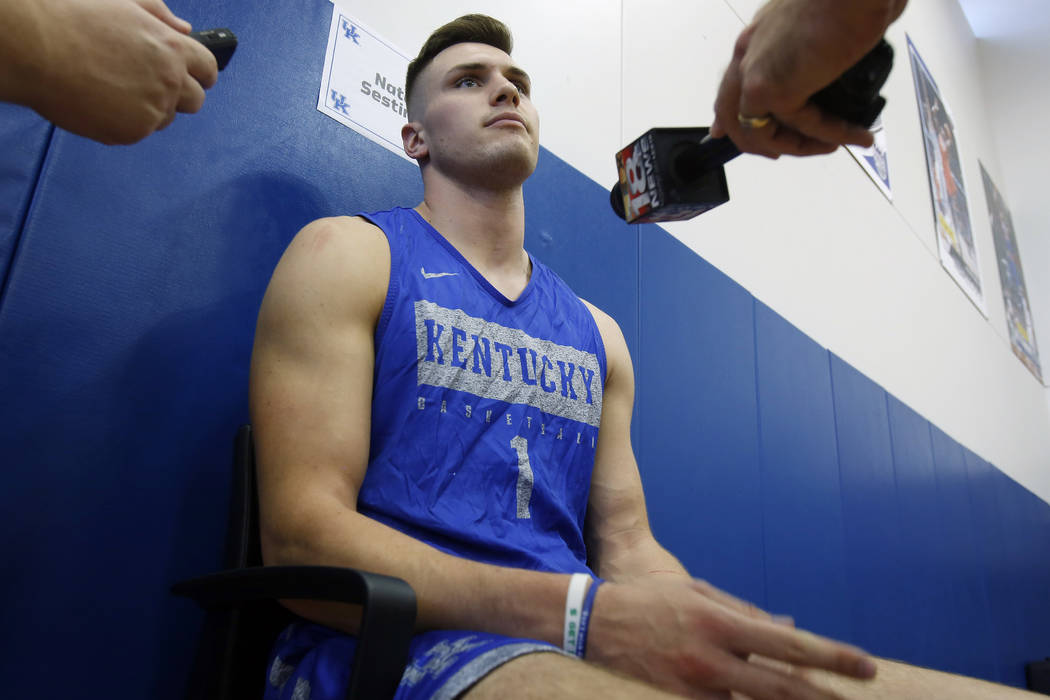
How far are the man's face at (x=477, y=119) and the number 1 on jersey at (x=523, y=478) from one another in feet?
1.52

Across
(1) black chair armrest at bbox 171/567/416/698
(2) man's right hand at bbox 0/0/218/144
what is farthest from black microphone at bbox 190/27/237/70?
(1) black chair armrest at bbox 171/567/416/698

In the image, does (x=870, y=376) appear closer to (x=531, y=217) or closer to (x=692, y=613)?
(x=531, y=217)

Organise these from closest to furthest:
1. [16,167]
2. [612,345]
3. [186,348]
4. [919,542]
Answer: [16,167] < [186,348] < [612,345] < [919,542]

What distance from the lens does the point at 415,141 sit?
3.71 ft

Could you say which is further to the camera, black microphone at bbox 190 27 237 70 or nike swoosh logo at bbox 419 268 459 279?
nike swoosh logo at bbox 419 268 459 279

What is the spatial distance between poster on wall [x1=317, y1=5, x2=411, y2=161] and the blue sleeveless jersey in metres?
0.24

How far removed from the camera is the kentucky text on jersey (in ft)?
2.71

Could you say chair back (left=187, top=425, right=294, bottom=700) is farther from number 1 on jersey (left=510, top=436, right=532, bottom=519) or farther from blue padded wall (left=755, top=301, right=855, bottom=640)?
blue padded wall (left=755, top=301, right=855, bottom=640)

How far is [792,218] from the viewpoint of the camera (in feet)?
7.73

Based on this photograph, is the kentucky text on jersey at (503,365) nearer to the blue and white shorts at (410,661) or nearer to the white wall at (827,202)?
the blue and white shorts at (410,661)

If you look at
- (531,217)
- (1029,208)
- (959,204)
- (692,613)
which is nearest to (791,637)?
(692,613)

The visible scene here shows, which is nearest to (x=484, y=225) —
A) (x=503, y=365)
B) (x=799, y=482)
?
(x=503, y=365)

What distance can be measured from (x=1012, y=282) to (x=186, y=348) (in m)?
6.01

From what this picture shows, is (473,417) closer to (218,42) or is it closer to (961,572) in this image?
(218,42)
